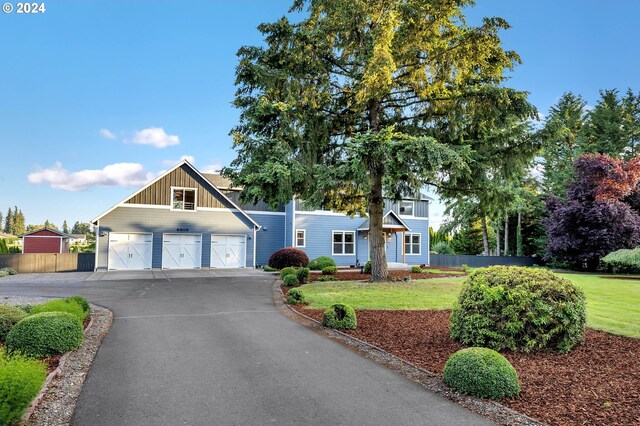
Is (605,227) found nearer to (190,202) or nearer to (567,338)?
(567,338)

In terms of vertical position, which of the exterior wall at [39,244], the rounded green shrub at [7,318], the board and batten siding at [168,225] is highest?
the board and batten siding at [168,225]

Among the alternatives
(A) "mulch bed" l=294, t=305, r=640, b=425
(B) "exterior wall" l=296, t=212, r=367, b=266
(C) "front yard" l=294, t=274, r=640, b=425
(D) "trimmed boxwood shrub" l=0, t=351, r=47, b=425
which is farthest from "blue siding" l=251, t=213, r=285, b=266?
(D) "trimmed boxwood shrub" l=0, t=351, r=47, b=425

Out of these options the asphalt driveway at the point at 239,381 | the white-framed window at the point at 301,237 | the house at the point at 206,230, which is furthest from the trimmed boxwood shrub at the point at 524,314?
the white-framed window at the point at 301,237

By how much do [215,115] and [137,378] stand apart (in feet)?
44.8

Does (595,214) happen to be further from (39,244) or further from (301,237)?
(39,244)

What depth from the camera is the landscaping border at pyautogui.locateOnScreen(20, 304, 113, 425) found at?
4.13 m

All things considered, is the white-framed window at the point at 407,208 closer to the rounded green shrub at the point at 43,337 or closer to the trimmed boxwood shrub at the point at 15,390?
the rounded green shrub at the point at 43,337

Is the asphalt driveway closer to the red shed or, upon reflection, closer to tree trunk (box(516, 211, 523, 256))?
tree trunk (box(516, 211, 523, 256))

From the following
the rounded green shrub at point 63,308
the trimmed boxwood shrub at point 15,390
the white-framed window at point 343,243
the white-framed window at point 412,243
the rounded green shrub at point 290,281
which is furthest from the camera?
the white-framed window at point 412,243

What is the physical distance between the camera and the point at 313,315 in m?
10.1

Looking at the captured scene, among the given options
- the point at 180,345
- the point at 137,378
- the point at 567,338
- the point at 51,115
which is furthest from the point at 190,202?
the point at 567,338

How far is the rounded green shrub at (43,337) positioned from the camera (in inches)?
247

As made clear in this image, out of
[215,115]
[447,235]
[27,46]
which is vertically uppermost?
[27,46]

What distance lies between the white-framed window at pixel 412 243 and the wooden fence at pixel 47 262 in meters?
23.1
